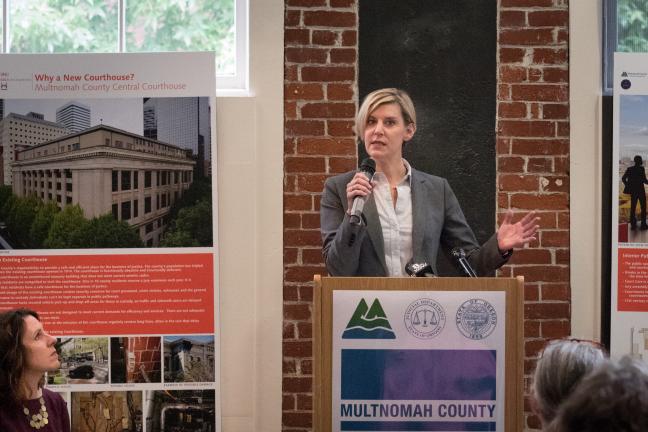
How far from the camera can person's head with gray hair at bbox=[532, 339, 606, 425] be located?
81.8 inches

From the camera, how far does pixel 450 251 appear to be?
3.88 metres

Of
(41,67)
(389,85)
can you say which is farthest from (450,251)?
(41,67)

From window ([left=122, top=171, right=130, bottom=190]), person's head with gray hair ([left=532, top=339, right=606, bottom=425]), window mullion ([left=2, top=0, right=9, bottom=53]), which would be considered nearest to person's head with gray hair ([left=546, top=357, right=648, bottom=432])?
person's head with gray hair ([left=532, top=339, right=606, bottom=425])

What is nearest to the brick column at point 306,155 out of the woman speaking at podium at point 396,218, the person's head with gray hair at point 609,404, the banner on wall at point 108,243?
the woman speaking at podium at point 396,218

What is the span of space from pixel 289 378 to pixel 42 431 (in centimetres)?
140

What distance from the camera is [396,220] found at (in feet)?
12.4

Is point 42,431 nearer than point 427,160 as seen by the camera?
Yes

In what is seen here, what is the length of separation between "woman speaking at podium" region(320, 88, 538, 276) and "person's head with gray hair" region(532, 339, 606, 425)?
51.0 inches

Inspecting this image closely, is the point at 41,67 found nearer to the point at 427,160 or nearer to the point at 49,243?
the point at 49,243

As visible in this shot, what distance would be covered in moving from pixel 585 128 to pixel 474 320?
5.32 ft

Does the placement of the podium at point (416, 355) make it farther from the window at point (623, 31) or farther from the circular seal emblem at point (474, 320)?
the window at point (623, 31)

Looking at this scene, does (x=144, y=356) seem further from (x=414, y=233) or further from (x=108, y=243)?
(x=414, y=233)

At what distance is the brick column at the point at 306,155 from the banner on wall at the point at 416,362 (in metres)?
1.20

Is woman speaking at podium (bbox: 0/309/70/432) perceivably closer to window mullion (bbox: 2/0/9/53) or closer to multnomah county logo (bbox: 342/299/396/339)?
multnomah county logo (bbox: 342/299/396/339)
